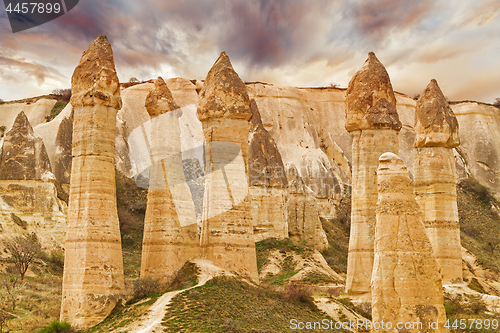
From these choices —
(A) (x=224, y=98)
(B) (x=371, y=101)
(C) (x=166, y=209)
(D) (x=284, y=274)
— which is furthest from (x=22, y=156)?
(B) (x=371, y=101)

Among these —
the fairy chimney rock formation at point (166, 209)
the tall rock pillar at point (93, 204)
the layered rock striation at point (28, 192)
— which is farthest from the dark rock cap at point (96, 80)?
the layered rock striation at point (28, 192)

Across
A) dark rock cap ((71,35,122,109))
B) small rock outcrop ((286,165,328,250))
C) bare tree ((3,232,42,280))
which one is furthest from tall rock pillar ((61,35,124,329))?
small rock outcrop ((286,165,328,250))

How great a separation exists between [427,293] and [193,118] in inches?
2083

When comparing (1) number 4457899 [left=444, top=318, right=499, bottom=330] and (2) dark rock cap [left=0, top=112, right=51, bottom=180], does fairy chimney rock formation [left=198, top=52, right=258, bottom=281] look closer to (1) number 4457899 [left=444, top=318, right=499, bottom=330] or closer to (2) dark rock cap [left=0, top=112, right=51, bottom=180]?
(1) number 4457899 [left=444, top=318, right=499, bottom=330]

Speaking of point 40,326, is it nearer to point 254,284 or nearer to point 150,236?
point 150,236

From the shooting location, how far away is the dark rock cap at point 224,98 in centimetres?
1975

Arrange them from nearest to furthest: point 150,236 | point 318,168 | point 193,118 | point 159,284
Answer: point 159,284 → point 150,236 → point 318,168 → point 193,118

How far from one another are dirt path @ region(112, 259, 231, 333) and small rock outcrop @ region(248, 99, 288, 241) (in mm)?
15473

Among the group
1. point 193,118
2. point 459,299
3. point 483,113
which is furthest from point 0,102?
point 483,113

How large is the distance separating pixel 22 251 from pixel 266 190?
1521cm

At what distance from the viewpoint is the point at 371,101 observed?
2255 cm

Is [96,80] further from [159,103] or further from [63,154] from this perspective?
[63,154]

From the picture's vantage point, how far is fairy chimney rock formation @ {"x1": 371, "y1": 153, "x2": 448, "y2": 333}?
10156 mm

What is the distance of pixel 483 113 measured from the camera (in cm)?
7531
